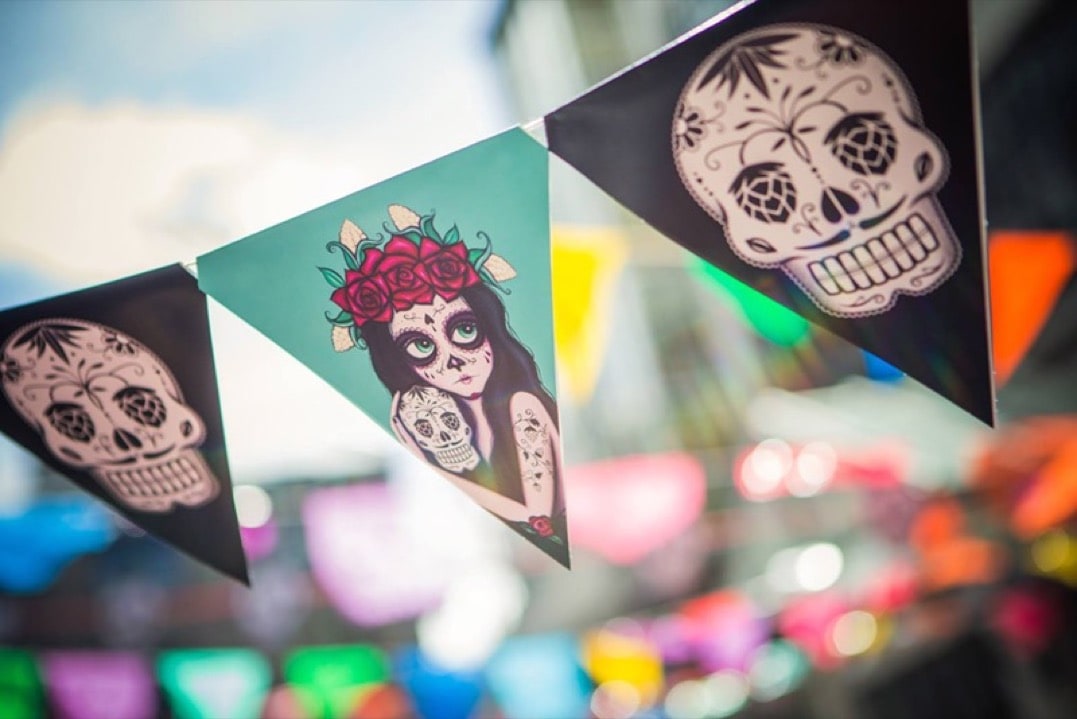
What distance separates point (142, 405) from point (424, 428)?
0.78 meters

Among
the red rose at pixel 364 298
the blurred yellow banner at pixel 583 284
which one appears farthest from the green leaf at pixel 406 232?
the blurred yellow banner at pixel 583 284

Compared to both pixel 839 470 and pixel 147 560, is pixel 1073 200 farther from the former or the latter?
pixel 147 560

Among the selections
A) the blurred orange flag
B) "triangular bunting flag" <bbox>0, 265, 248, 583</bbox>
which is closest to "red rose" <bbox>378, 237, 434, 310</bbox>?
"triangular bunting flag" <bbox>0, 265, 248, 583</bbox>

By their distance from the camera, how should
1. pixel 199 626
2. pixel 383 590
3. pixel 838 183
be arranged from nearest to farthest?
pixel 838 183 → pixel 383 590 → pixel 199 626

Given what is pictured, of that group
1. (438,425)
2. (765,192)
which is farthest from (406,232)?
(765,192)

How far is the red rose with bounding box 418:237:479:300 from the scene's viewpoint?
1619mm

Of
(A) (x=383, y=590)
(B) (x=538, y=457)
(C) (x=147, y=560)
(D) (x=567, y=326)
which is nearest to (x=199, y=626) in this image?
(C) (x=147, y=560)

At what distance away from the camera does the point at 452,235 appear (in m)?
1.60

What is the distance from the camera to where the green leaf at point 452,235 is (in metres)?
1.59

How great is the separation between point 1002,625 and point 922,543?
178cm

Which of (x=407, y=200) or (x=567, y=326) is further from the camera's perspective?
(x=567, y=326)

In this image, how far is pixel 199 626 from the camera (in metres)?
4.96

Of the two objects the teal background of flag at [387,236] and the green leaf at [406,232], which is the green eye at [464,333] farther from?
the green leaf at [406,232]

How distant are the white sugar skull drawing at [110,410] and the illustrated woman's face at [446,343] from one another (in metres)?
0.65
